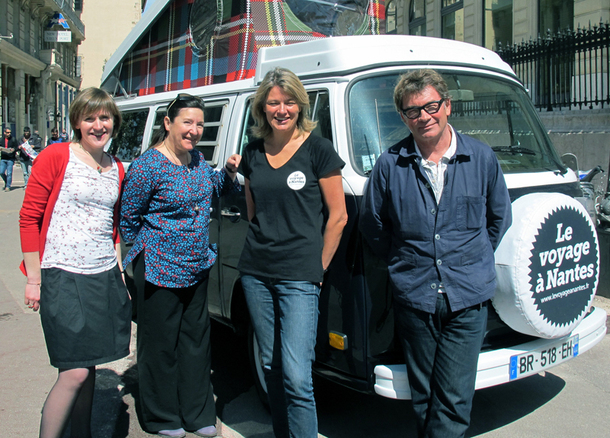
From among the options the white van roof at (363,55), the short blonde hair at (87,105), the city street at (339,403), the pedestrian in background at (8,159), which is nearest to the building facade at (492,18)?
the white van roof at (363,55)

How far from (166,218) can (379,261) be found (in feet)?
4.04

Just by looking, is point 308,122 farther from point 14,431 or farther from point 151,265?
point 14,431

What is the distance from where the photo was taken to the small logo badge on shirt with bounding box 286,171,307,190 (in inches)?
113

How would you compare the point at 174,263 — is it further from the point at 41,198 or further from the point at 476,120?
the point at 476,120

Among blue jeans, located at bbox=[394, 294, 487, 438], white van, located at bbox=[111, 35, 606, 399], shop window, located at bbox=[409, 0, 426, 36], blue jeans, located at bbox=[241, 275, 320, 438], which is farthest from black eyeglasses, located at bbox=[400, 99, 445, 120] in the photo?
shop window, located at bbox=[409, 0, 426, 36]

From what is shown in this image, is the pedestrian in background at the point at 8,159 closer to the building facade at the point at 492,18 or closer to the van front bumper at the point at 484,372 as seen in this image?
the building facade at the point at 492,18

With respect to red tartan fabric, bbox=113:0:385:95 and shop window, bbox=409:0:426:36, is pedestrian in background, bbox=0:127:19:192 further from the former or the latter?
shop window, bbox=409:0:426:36

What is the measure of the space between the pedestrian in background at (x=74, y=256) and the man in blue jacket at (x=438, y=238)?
4.72ft

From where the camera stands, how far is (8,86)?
34.0 m

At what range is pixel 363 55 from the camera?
3.44 meters

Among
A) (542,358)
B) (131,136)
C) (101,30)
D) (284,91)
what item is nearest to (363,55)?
(284,91)

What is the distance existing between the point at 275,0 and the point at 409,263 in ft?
9.34

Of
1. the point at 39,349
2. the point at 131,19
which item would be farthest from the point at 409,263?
the point at 131,19

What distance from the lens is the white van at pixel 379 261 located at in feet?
9.85
